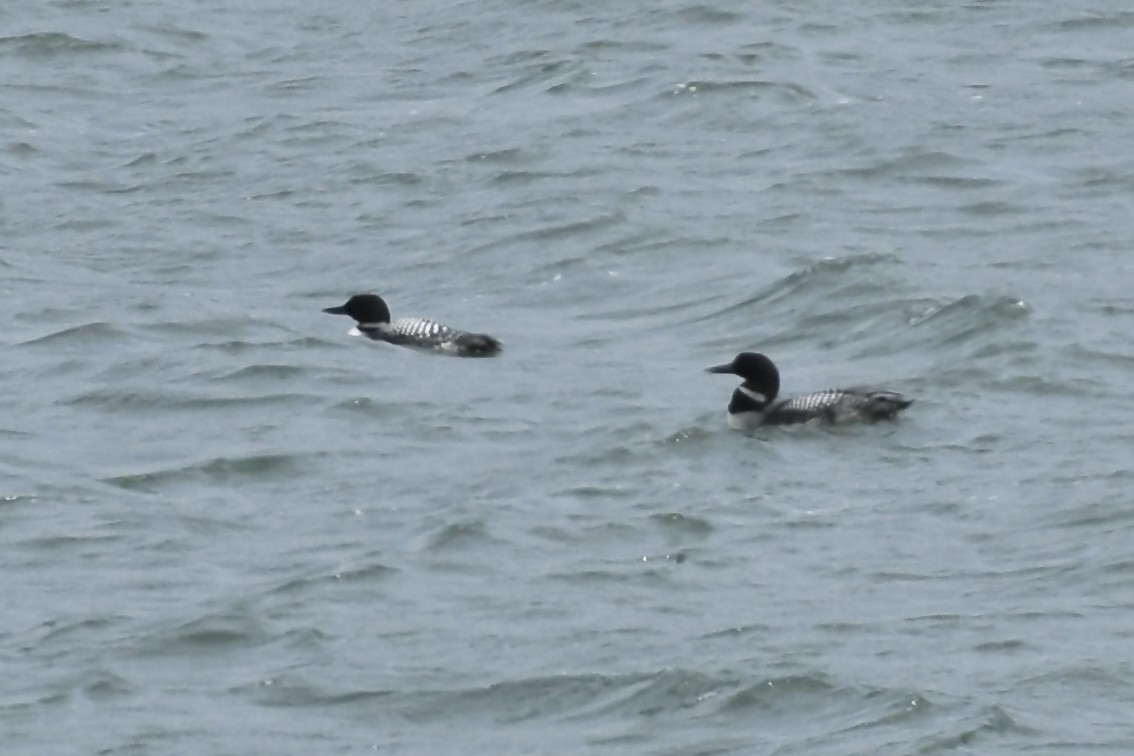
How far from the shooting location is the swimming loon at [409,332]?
1681 centimetres

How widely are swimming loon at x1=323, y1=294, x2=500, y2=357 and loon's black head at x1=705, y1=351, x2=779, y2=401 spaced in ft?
6.26

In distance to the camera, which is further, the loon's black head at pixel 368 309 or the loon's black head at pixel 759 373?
the loon's black head at pixel 368 309

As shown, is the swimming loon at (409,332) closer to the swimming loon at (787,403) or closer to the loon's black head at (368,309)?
the loon's black head at (368,309)

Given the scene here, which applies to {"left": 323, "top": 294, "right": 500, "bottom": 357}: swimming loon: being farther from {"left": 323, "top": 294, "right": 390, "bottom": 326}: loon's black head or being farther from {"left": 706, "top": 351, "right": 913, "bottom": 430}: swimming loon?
{"left": 706, "top": 351, "right": 913, "bottom": 430}: swimming loon

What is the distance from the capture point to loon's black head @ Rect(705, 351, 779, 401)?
1526 cm

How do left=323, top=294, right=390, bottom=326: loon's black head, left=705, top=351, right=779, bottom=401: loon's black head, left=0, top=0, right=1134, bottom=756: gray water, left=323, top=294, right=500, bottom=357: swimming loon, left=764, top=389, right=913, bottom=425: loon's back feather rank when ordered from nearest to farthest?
left=0, top=0, right=1134, bottom=756: gray water < left=764, top=389, right=913, bottom=425: loon's back feather < left=705, top=351, right=779, bottom=401: loon's black head < left=323, top=294, right=500, bottom=357: swimming loon < left=323, top=294, right=390, bottom=326: loon's black head

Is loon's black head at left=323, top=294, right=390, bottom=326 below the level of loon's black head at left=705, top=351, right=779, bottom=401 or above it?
below

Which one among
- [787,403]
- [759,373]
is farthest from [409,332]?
[787,403]

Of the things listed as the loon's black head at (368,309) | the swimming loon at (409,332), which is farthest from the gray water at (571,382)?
the loon's black head at (368,309)

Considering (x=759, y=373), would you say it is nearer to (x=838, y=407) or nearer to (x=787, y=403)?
(x=787, y=403)

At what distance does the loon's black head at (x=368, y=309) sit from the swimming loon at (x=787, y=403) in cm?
293

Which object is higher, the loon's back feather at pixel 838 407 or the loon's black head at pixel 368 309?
the loon's back feather at pixel 838 407

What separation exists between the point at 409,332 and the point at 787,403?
10.0ft

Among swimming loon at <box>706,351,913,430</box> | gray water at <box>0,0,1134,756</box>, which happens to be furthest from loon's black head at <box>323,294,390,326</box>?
swimming loon at <box>706,351,913,430</box>
